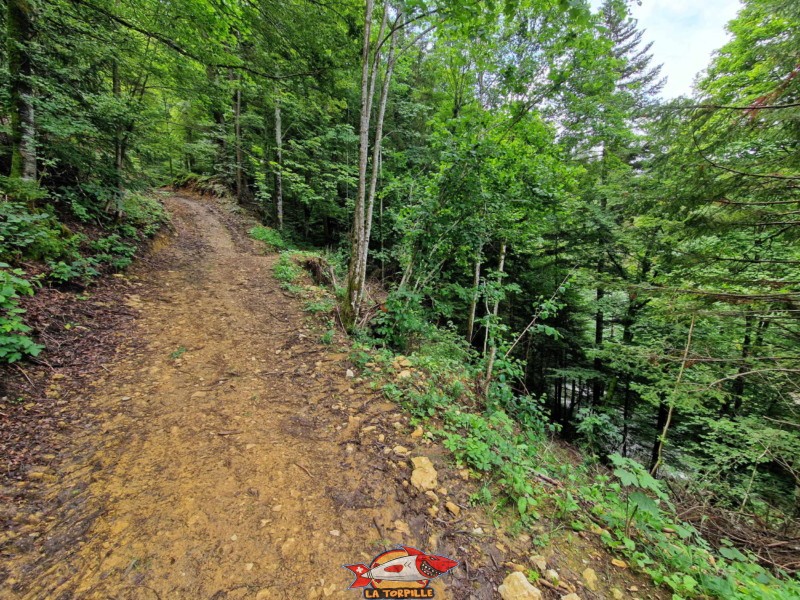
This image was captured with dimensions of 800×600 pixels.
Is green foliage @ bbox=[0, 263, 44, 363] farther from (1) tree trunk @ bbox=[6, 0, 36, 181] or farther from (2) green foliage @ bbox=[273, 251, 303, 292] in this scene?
(2) green foliage @ bbox=[273, 251, 303, 292]

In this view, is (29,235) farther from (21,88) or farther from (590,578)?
(590,578)

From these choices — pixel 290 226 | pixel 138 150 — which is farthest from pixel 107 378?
pixel 290 226

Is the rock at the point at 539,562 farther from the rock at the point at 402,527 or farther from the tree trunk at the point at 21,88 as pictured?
the tree trunk at the point at 21,88

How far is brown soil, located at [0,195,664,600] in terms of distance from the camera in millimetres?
1955

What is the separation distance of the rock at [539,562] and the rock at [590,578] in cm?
28

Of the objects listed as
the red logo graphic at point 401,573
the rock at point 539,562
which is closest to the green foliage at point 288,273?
the red logo graphic at point 401,573

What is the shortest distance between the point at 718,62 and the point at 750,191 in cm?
869

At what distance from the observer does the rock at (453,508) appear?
256 centimetres

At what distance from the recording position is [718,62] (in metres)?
8.43

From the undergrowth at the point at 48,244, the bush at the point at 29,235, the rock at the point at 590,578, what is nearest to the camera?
the rock at the point at 590,578

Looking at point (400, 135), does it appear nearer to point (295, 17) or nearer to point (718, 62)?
point (295, 17)

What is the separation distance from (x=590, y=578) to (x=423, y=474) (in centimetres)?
140

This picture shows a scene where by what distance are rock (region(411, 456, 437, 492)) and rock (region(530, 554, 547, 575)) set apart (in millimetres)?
883

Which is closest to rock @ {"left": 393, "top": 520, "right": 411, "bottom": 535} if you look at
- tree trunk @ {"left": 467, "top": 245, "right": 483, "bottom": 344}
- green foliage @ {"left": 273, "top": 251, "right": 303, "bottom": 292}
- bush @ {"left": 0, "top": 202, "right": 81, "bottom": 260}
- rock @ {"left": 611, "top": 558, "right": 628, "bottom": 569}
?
rock @ {"left": 611, "top": 558, "right": 628, "bottom": 569}
